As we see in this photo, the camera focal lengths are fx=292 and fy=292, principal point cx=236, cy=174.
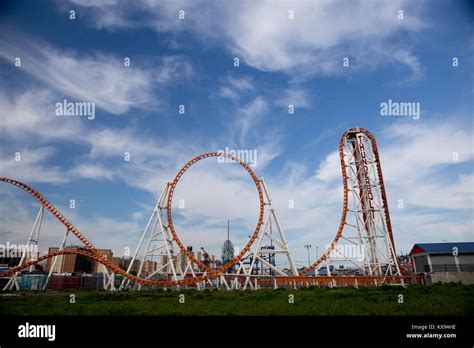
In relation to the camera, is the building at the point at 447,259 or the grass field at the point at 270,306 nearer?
the grass field at the point at 270,306

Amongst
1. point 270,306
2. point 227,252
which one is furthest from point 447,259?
point 227,252

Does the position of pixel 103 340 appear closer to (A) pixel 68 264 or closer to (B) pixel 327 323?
(B) pixel 327 323

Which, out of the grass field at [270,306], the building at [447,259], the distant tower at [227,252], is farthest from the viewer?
the distant tower at [227,252]

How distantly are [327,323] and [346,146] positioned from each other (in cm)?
2929

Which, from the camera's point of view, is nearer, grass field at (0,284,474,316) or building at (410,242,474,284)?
grass field at (0,284,474,316)

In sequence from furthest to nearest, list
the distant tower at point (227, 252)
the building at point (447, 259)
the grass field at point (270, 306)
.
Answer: the distant tower at point (227, 252), the building at point (447, 259), the grass field at point (270, 306)

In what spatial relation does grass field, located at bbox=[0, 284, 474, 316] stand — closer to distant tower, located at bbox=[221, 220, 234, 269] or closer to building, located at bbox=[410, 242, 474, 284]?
building, located at bbox=[410, 242, 474, 284]

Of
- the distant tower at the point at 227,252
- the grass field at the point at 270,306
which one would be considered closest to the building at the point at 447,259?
the grass field at the point at 270,306

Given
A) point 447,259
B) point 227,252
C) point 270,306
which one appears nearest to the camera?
point 270,306

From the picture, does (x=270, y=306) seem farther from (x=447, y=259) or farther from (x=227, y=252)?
(x=227, y=252)

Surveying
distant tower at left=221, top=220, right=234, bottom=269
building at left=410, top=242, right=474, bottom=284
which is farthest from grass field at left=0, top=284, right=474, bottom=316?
distant tower at left=221, top=220, right=234, bottom=269

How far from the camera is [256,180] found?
3203 centimetres

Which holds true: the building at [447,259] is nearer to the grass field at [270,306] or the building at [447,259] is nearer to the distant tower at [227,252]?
the grass field at [270,306]

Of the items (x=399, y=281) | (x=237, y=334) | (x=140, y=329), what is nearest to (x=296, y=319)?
(x=237, y=334)
